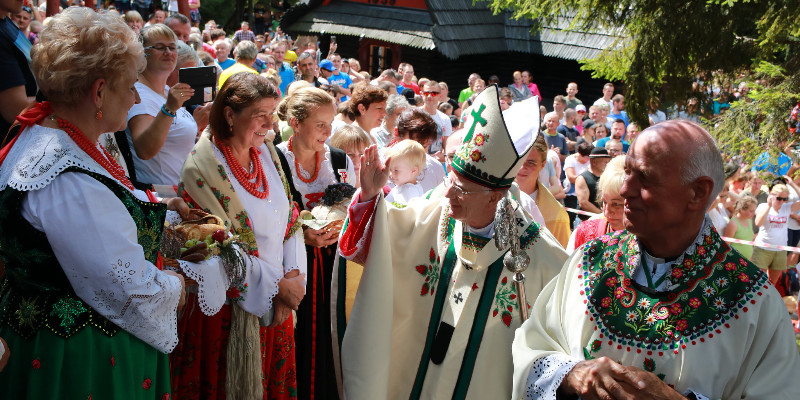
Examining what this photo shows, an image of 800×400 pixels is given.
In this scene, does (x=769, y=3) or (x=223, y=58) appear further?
(x=223, y=58)

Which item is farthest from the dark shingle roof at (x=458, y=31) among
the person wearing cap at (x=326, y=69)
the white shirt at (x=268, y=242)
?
the white shirt at (x=268, y=242)

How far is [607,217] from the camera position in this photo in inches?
149

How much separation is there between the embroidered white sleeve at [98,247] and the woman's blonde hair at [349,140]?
266 cm

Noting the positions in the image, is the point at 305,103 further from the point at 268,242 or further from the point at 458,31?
the point at 458,31

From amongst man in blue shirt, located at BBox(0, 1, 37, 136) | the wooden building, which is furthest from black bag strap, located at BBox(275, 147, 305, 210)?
the wooden building

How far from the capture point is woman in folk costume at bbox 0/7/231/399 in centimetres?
242

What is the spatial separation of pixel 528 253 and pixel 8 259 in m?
1.97

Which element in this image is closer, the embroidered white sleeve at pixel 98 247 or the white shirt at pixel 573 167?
the embroidered white sleeve at pixel 98 247

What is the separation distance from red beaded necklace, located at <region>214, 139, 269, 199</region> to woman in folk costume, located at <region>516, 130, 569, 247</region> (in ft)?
6.12

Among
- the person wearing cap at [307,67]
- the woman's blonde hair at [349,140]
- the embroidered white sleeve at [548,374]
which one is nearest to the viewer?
the embroidered white sleeve at [548,374]

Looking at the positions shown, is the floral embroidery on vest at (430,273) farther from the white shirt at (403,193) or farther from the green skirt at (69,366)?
the white shirt at (403,193)

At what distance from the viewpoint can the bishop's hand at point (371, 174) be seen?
128 inches

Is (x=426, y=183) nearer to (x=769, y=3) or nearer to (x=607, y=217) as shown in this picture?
Result: (x=607, y=217)

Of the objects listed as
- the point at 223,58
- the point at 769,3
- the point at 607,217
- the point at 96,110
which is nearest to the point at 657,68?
the point at 769,3
